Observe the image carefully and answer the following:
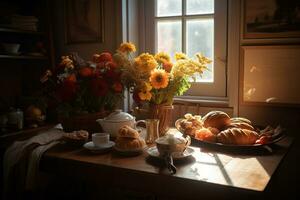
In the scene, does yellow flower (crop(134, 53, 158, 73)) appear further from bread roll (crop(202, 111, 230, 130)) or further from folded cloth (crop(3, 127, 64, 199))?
folded cloth (crop(3, 127, 64, 199))

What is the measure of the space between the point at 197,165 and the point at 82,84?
0.69m

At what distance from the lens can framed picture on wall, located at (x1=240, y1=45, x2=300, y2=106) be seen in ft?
5.75

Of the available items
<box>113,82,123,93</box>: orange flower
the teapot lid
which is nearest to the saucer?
the teapot lid

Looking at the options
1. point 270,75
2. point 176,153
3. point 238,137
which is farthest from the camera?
point 270,75

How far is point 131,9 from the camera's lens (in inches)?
90.4

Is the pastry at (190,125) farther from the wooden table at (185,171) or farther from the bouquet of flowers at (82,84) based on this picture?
the bouquet of flowers at (82,84)

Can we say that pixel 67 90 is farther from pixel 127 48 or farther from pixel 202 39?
pixel 202 39

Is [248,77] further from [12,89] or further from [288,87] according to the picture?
[12,89]

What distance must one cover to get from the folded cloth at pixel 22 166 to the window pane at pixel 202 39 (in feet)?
3.47

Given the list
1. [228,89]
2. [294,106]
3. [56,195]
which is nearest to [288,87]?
[294,106]

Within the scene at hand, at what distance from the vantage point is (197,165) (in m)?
1.31

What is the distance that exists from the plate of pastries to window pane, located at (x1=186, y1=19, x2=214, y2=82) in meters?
0.57

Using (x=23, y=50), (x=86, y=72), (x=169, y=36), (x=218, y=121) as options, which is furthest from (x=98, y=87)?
(x=23, y=50)

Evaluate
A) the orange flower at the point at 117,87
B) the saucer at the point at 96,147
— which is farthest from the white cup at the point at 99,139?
the orange flower at the point at 117,87
